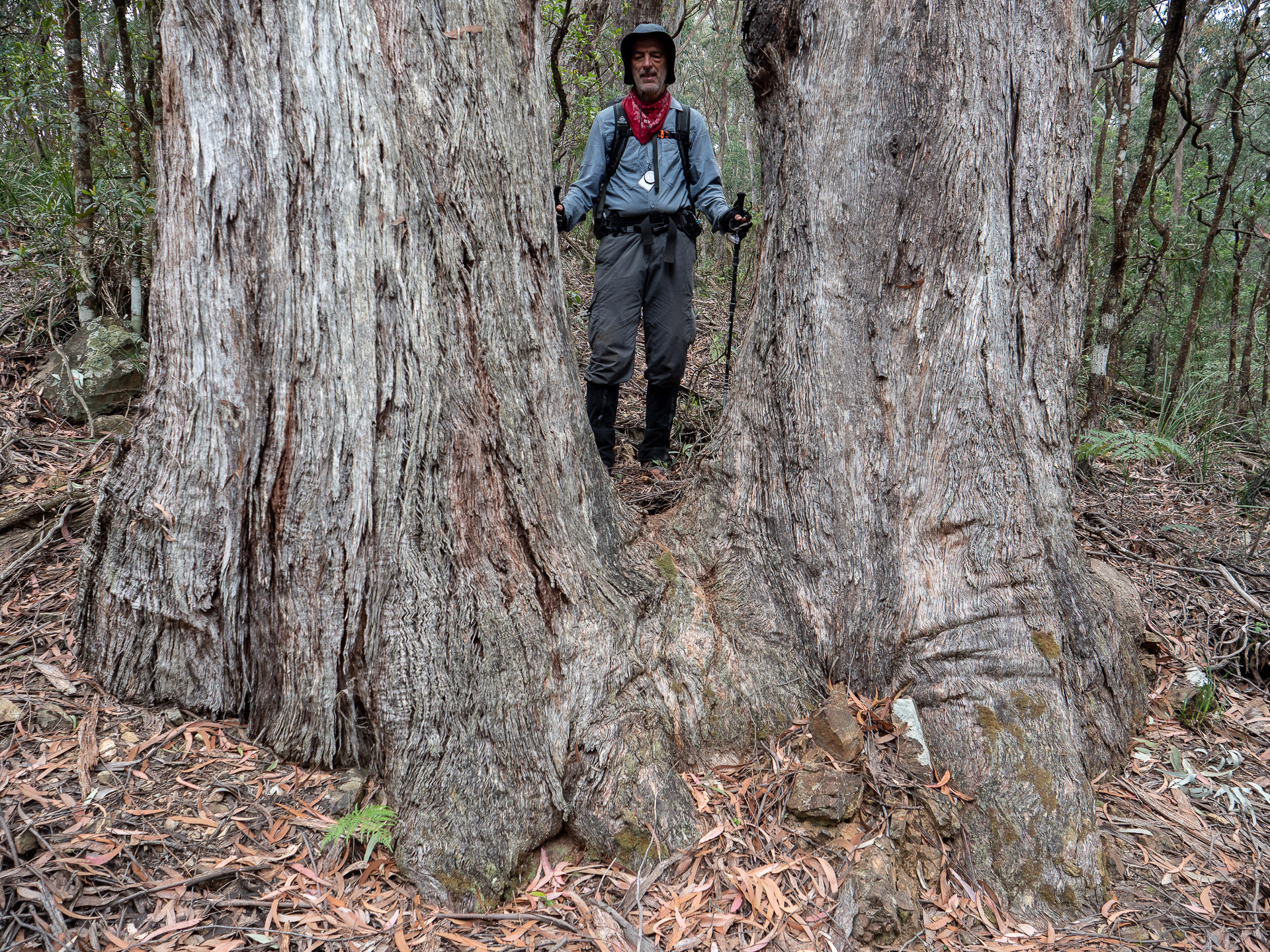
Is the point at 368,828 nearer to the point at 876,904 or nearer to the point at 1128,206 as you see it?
the point at 876,904

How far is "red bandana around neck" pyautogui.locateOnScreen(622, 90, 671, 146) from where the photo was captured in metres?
3.97

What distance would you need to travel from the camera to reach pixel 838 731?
2.41m

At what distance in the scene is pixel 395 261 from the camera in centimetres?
214

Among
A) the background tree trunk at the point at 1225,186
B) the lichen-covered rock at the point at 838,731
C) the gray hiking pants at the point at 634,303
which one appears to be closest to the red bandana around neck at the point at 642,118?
the gray hiking pants at the point at 634,303

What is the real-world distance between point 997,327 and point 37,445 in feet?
15.0

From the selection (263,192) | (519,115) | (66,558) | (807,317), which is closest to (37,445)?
(66,558)

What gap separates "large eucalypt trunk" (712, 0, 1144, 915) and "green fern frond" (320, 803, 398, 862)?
57.1 inches

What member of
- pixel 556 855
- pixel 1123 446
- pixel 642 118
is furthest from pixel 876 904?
pixel 1123 446

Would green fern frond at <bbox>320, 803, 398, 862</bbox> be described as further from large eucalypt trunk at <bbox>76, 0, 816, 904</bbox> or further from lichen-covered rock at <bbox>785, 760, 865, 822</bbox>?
lichen-covered rock at <bbox>785, 760, 865, 822</bbox>

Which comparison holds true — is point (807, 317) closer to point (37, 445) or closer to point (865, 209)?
point (865, 209)

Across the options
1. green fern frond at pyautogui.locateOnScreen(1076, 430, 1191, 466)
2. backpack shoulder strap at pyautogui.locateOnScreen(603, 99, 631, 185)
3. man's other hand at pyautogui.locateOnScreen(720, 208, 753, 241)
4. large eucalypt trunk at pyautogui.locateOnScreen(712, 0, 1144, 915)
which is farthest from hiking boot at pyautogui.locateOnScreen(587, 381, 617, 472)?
green fern frond at pyautogui.locateOnScreen(1076, 430, 1191, 466)

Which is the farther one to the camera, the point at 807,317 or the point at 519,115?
the point at 807,317

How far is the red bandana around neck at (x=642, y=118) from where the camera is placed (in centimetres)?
397

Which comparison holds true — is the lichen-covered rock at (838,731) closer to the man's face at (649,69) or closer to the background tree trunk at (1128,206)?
the man's face at (649,69)
